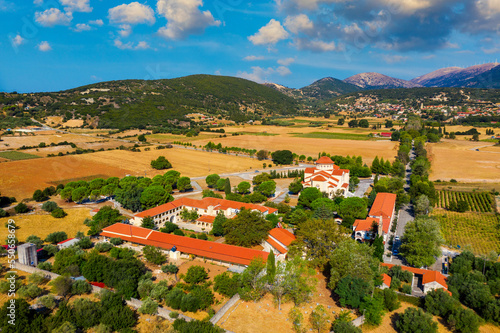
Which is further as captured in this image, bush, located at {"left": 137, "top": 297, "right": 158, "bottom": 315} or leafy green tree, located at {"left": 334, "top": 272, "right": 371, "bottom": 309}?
leafy green tree, located at {"left": 334, "top": 272, "right": 371, "bottom": 309}

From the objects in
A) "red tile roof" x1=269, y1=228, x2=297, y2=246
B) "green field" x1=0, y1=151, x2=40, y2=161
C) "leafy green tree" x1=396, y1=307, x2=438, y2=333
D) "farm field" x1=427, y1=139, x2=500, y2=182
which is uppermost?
"green field" x1=0, y1=151, x2=40, y2=161

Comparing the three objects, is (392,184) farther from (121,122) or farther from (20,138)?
(121,122)

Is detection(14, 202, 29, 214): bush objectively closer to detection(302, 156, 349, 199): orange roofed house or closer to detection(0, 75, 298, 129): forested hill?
detection(302, 156, 349, 199): orange roofed house

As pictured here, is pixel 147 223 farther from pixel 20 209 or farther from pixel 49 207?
pixel 20 209

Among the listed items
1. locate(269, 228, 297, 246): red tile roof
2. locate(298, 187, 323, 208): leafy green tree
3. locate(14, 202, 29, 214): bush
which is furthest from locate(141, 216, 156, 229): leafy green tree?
locate(298, 187, 323, 208): leafy green tree

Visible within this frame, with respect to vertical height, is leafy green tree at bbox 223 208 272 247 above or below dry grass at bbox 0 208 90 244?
above

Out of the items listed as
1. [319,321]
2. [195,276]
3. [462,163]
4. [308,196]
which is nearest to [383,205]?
[308,196]
